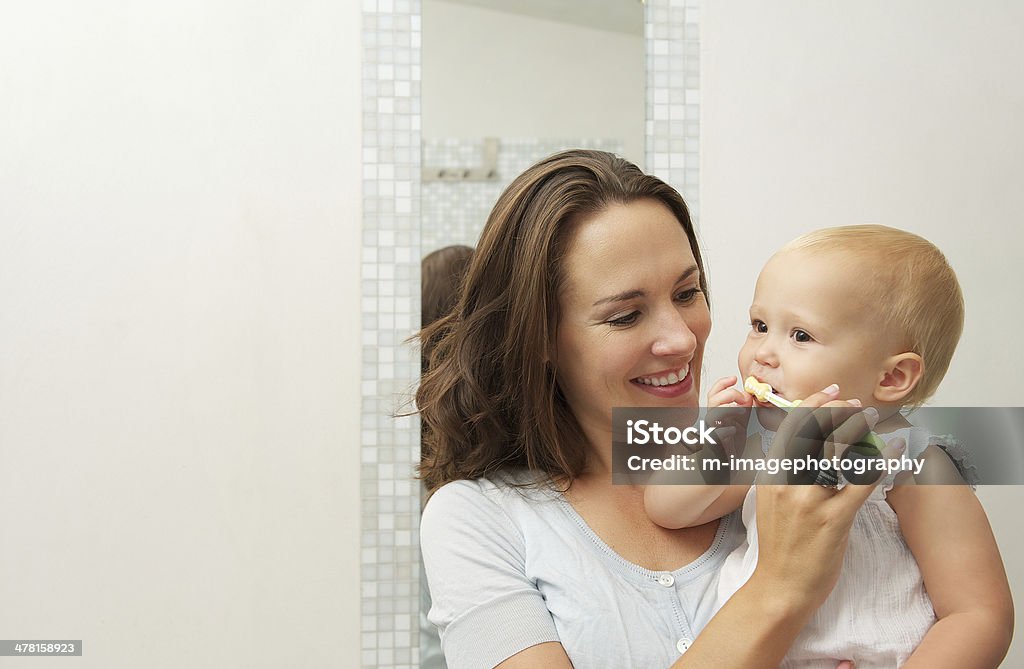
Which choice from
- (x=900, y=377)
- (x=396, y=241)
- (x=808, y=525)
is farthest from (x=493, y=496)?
(x=396, y=241)

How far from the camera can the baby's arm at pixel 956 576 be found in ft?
2.68

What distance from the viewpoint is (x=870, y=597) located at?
2.81ft

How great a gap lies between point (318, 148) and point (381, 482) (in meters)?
0.56

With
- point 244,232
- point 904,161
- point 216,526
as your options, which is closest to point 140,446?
point 216,526

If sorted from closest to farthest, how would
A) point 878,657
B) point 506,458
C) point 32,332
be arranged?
point 878,657 < point 506,458 < point 32,332

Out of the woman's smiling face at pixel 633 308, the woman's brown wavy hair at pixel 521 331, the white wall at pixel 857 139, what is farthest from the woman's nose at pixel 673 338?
the white wall at pixel 857 139

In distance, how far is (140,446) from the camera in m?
1.46

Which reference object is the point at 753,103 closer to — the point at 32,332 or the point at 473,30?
the point at 473,30

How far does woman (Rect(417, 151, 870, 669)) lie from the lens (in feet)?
2.54

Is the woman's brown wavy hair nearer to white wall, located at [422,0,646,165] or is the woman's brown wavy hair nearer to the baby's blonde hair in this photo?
the baby's blonde hair

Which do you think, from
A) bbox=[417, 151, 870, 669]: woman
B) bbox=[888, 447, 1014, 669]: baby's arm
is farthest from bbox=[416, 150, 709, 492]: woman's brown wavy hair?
bbox=[888, 447, 1014, 669]: baby's arm

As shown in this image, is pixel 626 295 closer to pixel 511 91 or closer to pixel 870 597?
pixel 870 597

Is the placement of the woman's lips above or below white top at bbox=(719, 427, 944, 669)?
above

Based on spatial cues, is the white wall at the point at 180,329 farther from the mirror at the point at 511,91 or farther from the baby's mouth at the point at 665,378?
the baby's mouth at the point at 665,378
